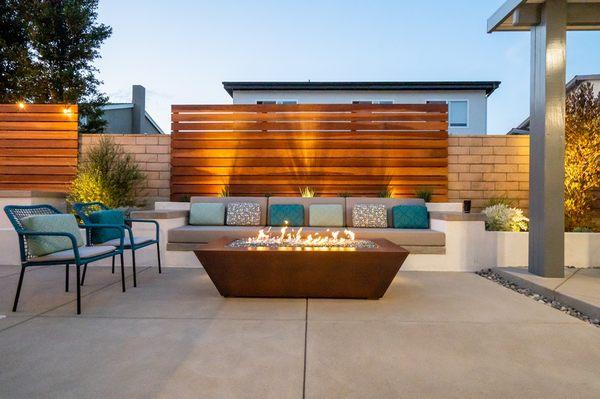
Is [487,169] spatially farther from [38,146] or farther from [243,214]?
[38,146]

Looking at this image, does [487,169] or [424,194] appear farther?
[487,169]

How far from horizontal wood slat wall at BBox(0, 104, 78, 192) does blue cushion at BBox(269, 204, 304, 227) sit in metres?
3.41

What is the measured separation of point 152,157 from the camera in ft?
20.9

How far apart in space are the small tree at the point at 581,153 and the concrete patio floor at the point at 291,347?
2580 mm

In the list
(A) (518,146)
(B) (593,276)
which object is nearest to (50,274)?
(B) (593,276)

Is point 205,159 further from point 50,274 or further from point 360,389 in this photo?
point 360,389

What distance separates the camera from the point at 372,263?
317 cm

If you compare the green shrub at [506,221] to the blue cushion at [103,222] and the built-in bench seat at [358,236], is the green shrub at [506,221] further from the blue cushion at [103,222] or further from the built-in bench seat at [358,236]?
the blue cushion at [103,222]

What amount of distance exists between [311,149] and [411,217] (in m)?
1.93

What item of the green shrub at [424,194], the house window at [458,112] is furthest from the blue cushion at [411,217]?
the house window at [458,112]

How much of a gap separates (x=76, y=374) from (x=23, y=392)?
22 centimetres

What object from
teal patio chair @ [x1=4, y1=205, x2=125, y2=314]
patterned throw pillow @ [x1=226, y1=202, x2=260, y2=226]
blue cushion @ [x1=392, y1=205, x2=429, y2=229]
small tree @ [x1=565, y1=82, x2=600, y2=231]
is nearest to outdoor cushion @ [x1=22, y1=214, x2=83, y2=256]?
teal patio chair @ [x1=4, y1=205, x2=125, y2=314]

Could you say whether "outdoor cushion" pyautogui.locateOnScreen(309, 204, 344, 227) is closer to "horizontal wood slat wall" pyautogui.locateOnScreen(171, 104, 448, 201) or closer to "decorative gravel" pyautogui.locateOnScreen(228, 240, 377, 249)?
"horizontal wood slat wall" pyautogui.locateOnScreen(171, 104, 448, 201)

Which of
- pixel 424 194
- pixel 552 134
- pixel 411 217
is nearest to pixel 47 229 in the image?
pixel 411 217
